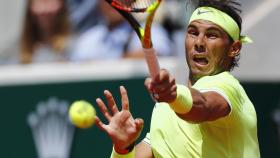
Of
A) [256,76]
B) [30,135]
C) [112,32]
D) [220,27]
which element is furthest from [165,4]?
[220,27]

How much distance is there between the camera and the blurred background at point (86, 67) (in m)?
7.64

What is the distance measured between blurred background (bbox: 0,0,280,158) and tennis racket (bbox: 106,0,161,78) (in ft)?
10.5

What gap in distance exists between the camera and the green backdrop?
7.45m

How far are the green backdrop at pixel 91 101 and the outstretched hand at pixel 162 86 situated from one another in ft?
12.1

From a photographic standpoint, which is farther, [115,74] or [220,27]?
[115,74]

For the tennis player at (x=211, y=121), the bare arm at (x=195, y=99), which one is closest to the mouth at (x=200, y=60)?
the tennis player at (x=211, y=121)

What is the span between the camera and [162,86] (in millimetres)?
3771

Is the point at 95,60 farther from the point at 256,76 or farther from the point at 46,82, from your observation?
the point at 256,76

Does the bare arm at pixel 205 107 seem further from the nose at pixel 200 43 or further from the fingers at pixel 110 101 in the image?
the fingers at pixel 110 101

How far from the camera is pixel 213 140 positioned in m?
4.52

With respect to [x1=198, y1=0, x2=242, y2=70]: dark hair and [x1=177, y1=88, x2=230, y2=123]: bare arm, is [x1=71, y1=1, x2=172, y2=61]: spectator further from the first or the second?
[x1=177, y1=88, x2=230, y2=123]: bare arm

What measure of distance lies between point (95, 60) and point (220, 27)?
3978mm

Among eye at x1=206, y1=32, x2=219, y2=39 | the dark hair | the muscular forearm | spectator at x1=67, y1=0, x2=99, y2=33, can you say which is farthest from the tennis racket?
spectator at x1=67, y1=0, x2=99, y2=33

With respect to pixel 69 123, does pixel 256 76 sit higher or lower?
higher
